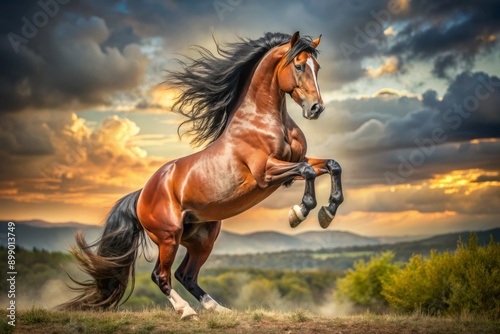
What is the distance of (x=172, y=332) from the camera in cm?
789

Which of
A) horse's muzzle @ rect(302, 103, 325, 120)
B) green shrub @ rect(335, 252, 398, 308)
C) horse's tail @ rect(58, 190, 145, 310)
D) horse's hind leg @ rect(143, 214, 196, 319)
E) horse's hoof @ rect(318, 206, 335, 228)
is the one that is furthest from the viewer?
green shrub @ rect(335, 252, 398, 308)

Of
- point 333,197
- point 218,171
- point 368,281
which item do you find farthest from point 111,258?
point 368,281

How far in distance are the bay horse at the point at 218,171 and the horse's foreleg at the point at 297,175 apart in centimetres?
1

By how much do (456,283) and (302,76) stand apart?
720 centimetres

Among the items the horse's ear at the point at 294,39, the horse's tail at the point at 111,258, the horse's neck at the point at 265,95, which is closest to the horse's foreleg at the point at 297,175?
the horse's neck at the point at 265,95

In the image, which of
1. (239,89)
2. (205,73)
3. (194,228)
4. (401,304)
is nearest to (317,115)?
(239,89)

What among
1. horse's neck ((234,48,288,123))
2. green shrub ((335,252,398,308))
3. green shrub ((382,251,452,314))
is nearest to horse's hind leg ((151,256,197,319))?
horse's neck ((234,48,288,123))

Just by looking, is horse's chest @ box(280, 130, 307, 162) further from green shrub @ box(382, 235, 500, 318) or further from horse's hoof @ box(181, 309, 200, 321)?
green shrub @ box(382, 235, 500, 318)

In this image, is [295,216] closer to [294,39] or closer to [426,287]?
[294,39]

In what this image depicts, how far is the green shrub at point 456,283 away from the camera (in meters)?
12.2

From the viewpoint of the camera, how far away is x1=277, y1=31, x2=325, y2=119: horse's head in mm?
8086

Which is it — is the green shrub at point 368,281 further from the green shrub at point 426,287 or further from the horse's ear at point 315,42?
the horse's ear at point 315,42

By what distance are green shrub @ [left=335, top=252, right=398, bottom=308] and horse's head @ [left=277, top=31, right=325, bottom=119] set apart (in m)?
13.7

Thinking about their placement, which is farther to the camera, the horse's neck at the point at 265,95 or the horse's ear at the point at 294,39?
the horse's neck at the point at 265,95
